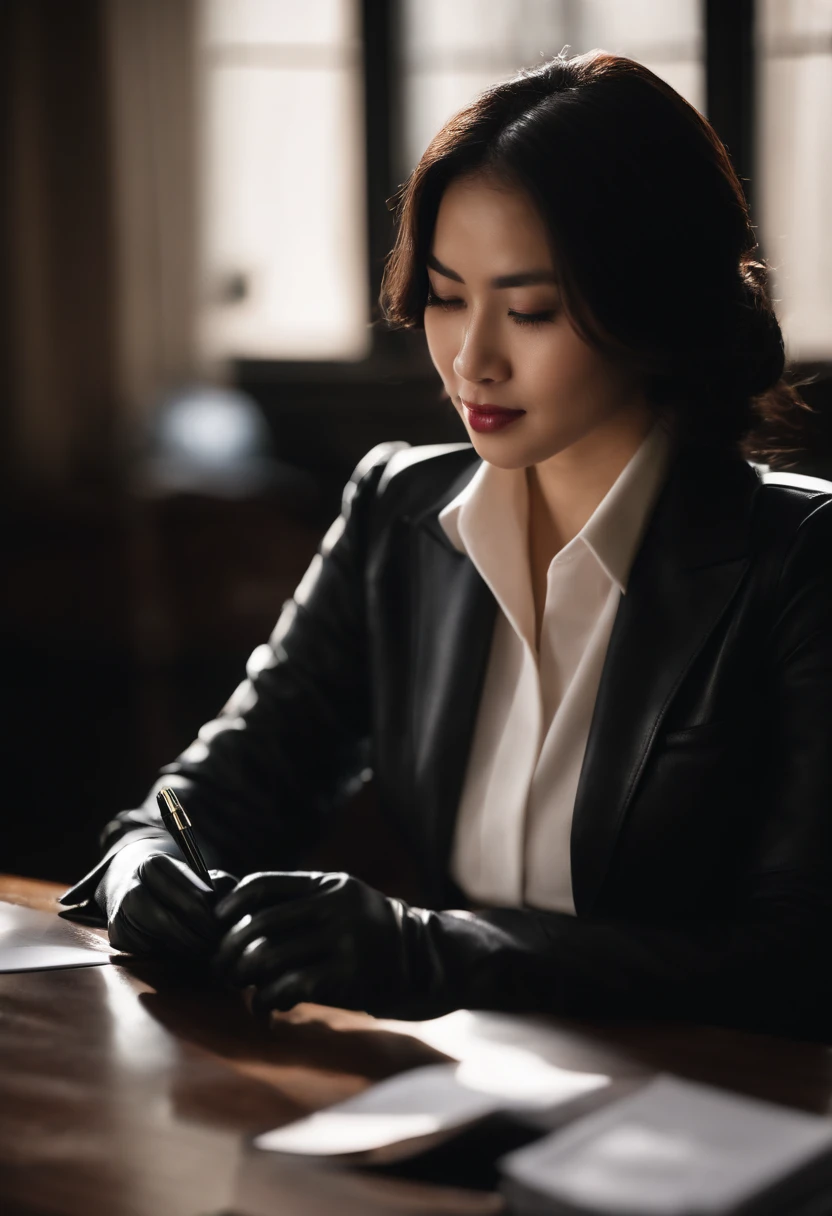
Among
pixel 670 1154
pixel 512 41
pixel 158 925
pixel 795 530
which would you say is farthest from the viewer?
pixel 512 41

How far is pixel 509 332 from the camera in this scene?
1.28 m

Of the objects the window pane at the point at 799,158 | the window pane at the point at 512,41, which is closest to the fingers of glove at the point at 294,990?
the window pane at the point at 799,158

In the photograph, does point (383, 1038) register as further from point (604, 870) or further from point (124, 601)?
point (124, 601)

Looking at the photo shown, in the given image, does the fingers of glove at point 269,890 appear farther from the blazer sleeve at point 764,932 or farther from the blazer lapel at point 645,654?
the blazer lapel at point 645,654

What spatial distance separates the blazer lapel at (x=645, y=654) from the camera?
52.4 inches

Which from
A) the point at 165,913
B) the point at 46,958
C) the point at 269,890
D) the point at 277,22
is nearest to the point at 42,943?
the point at 46,958

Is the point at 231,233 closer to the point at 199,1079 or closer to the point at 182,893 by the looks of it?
the point at 182,893

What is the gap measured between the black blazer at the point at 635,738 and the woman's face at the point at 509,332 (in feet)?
0.54

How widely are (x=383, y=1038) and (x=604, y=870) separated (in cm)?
41

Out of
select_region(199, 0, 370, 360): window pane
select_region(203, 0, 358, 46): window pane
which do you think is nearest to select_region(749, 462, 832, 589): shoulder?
select_region(199, 0, 370, 360): window pane

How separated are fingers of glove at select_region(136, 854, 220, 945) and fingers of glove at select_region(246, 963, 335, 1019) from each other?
10 cm

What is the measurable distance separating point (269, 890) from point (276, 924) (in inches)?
1.2

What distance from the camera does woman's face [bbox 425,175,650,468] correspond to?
1265mm

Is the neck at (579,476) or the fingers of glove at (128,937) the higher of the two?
the neck at (579,476)
